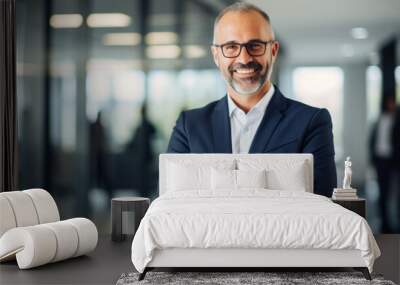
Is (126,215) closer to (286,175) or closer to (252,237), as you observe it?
(286,175)

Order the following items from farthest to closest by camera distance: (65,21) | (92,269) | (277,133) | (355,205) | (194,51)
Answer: (65,21), (194,51), (277,133), (355,205), (92,269)

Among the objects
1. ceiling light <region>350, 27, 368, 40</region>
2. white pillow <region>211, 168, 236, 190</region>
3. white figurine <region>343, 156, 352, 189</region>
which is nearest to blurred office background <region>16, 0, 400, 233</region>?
ceiling light <region>350, 27, 368, 40</region>

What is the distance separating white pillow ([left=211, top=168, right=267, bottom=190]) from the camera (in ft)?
22.1

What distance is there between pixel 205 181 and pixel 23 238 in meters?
1.94

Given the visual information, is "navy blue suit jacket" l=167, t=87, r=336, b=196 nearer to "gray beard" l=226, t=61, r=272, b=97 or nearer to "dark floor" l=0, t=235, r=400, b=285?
"gray beard" l=226, t=61, r=272, b=97

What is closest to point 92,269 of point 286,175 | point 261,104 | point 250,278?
point 250,278

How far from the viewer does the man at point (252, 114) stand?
754 centimetres

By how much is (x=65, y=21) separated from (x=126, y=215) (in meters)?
2.39

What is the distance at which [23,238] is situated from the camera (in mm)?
5645

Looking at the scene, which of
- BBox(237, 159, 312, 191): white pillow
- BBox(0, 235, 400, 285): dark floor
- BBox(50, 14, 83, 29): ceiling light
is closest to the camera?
BBox(0, 235, 400, 285): dark floor

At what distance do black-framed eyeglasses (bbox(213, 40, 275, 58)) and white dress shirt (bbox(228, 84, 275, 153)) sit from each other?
53 centimetres

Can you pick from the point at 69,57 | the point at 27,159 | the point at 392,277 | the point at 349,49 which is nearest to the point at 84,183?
the point at 27,159

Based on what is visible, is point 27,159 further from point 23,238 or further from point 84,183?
point 23,238

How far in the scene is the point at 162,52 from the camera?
8031mm
